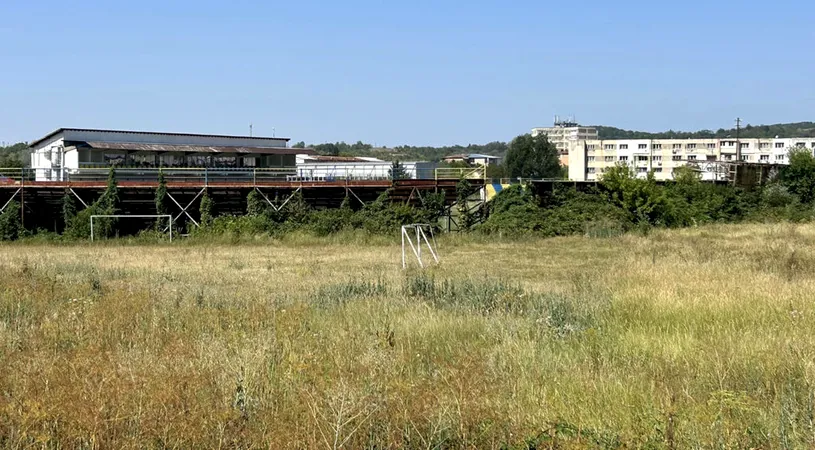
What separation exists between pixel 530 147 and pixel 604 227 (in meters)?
84.8

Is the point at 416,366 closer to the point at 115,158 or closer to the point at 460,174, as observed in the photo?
the point at 460,174

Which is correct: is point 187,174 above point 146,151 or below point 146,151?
below

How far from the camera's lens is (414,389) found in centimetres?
646

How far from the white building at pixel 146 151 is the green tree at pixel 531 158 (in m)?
66.7

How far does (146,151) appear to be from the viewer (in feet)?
157

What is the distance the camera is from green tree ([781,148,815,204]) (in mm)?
50344

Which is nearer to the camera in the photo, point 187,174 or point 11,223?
point 11,223

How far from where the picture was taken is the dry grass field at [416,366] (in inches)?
218

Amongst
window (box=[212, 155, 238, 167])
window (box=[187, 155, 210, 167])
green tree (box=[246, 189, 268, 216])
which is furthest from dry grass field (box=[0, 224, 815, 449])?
window (box=[212, 155, 238, 167])

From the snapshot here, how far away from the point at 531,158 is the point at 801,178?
68.9 m

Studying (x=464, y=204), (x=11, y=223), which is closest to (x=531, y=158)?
(x=464, y=204)

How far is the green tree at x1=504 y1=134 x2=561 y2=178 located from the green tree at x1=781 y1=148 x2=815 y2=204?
64154 millimetres

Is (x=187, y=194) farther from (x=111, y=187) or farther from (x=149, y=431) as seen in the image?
(x=149, y=431)

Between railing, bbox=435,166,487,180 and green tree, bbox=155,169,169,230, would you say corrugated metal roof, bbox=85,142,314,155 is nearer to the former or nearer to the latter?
green tree, bbox=155,169,169,230
